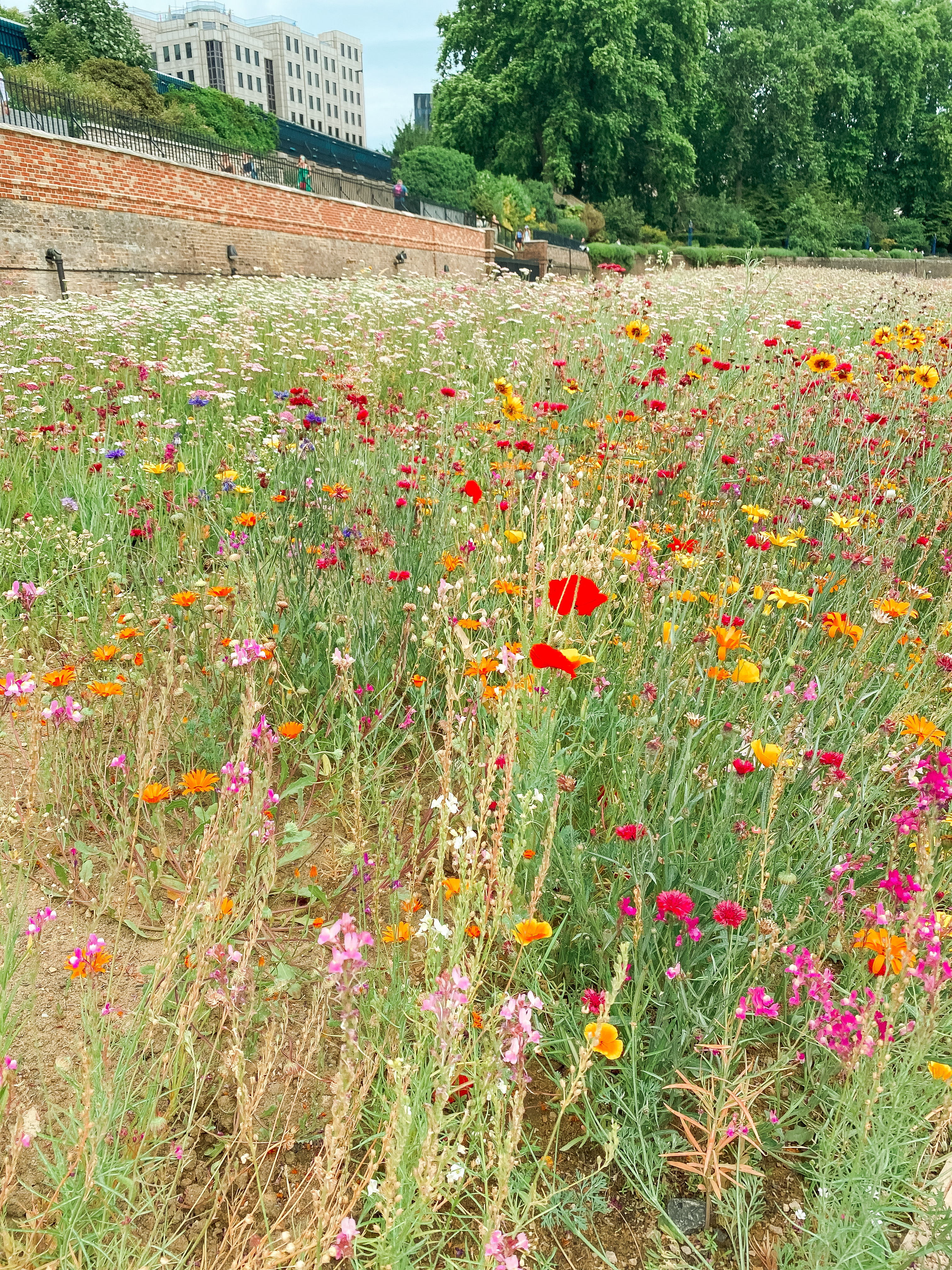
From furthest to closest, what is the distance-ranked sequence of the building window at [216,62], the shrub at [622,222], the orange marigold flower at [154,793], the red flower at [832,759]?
the building window at [216,62], the shrub at [622,222], the orange marigold flower at [154,793], the red flower at [832,759]

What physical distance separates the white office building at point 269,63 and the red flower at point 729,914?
8802 centimetres

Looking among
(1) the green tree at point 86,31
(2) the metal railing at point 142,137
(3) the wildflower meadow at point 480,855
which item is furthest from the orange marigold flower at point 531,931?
(1) the green tree at point 86,31

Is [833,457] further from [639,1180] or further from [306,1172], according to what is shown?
[306,1172]

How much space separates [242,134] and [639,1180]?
125 feet

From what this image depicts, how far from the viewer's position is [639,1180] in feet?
4.50

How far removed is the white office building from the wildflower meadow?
85958mm

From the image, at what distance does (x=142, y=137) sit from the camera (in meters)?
15.7

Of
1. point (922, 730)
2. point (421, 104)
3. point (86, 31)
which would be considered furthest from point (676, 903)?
point (421, 104)

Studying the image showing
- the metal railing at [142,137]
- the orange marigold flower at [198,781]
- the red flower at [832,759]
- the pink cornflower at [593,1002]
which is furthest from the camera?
the metal railing at [142,137]

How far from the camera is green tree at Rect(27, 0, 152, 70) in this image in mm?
33344

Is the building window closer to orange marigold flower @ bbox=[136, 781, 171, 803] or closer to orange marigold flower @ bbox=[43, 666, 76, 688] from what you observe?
orange marigold flower @ bbox=[43, 666, 76, 688]

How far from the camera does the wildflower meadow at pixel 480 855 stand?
1.25 metres

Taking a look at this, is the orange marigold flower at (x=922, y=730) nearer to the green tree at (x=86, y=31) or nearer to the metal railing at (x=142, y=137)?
the metal railing at (x=142, y=137)

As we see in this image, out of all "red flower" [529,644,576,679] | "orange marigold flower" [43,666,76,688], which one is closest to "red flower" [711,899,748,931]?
"red flower" [529,644,576,679]
